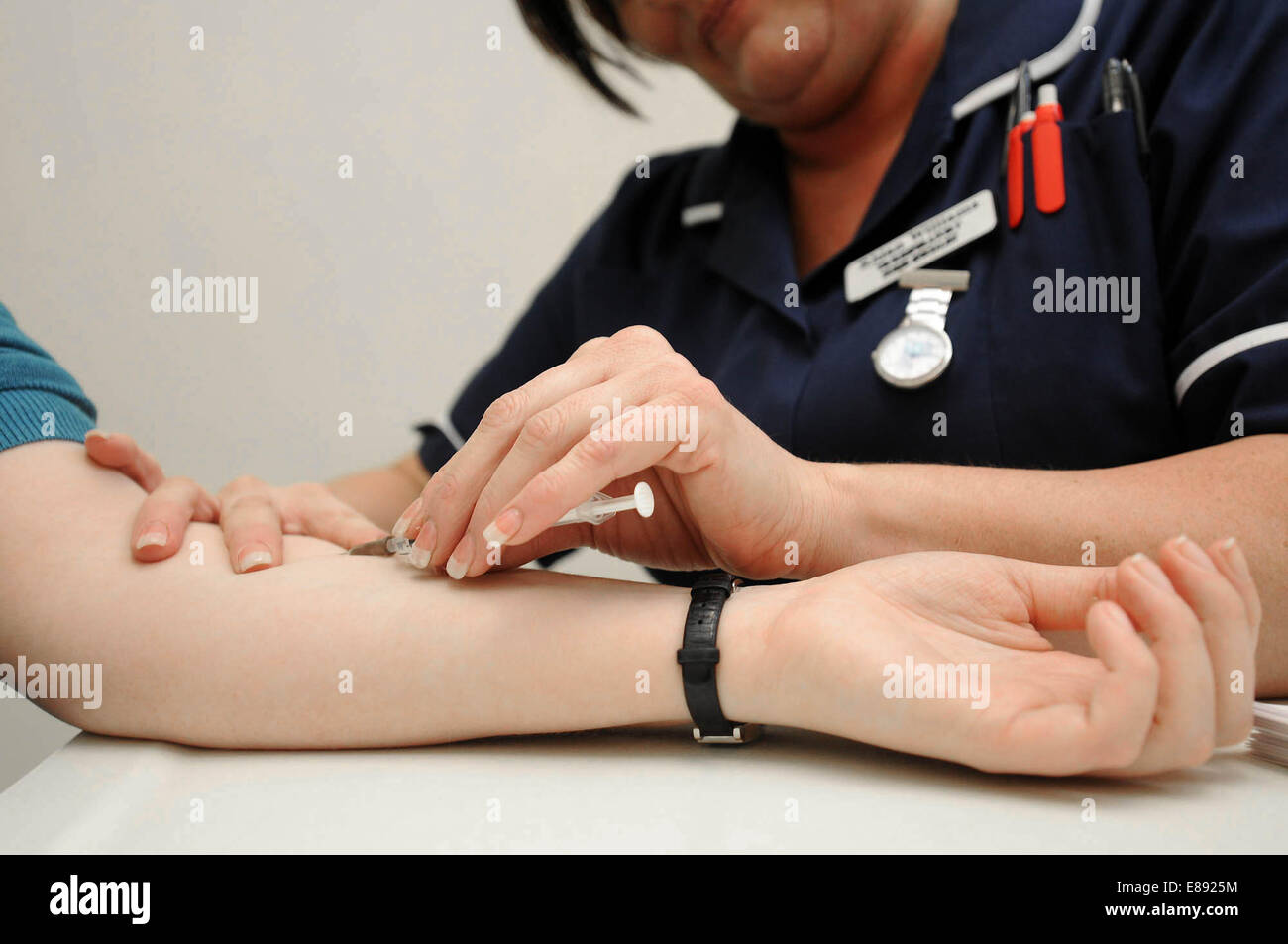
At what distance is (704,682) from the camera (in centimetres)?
52

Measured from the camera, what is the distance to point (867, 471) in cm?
68

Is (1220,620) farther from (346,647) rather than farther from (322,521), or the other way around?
(322,521)

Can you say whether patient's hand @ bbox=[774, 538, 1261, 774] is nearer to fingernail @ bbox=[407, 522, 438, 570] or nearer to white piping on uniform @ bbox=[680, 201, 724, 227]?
fingernail @ bbox=[407, 522, 438, 570]

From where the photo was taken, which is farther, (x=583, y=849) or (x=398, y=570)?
(x=398, y=570)

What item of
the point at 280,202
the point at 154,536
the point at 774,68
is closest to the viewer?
the point at 154,536

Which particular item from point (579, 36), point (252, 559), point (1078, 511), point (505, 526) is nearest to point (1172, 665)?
point (1078, 511)

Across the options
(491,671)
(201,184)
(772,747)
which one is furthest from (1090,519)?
(201,184)

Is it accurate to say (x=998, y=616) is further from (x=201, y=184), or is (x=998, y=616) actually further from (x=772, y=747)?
(x=201, y=184)

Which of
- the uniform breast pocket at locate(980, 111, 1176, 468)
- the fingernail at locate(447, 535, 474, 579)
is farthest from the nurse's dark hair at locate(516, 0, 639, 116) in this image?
the fingernail at locate(447, 535, 474, 579)

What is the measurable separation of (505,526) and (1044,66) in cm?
64

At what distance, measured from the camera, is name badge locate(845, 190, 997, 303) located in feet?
2.66

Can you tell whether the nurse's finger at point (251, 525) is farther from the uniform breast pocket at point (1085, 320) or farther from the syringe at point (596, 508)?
the uniform breast pocket at point (1085, 320)

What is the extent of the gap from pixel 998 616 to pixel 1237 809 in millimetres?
138

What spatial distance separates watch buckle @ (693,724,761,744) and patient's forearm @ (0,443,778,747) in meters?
0.01
